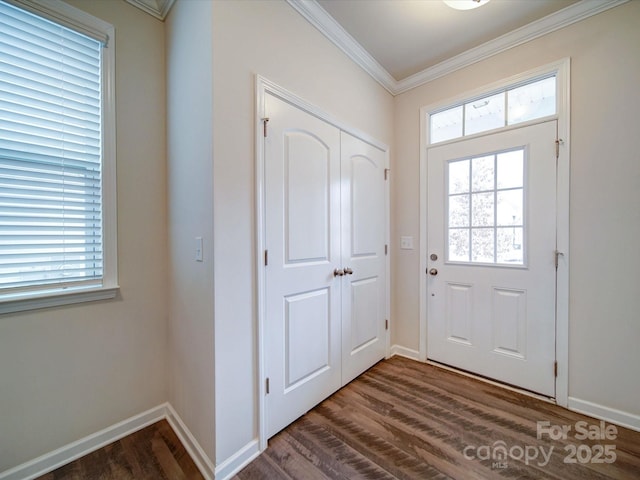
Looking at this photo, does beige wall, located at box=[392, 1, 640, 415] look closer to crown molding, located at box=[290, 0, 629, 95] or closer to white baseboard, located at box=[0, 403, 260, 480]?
crown molding, located at box=[290, 0, 629, 95]

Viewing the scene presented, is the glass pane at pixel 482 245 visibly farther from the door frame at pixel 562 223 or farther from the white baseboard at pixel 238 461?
the white baseboard at pixel 238 461

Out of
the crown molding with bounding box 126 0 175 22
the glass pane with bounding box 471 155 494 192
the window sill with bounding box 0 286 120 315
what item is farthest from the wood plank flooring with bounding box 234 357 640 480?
the crown molding with bounding box 126 0 175 22

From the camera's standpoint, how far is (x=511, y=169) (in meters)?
2.03

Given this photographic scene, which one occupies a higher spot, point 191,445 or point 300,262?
point 300,262

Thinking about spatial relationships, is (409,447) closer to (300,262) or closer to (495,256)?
(300,262)

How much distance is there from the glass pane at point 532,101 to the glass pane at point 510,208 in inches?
22.6

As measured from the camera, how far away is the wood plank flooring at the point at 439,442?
1329mm

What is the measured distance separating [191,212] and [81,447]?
148cm

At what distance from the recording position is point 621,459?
140 cm

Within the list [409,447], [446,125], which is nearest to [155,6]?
[446,125]

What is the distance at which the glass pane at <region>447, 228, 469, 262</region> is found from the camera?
2.25 metres

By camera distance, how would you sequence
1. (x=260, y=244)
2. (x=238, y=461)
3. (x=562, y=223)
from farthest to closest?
(x=562, y=223) < (x=260, y=244) < (x=238, y=461)

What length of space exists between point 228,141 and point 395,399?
6.96 ft

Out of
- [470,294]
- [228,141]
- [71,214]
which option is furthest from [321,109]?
[470,294]
